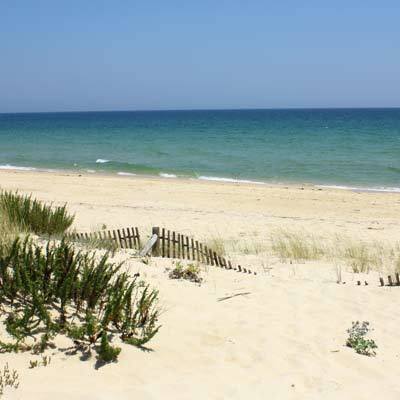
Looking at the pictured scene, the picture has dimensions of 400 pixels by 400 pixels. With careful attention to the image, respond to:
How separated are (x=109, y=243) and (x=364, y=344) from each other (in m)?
4.49

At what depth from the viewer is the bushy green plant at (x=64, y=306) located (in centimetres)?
470

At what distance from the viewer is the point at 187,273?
25.1ft

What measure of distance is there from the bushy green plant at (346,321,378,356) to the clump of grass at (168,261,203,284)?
2.41 metres

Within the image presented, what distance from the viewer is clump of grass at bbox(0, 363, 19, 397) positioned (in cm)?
402

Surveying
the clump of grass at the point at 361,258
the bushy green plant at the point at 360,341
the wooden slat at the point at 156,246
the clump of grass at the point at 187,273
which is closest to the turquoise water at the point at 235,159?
the clump of grass at the point at 361,258

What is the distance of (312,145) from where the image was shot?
4756 centimetres

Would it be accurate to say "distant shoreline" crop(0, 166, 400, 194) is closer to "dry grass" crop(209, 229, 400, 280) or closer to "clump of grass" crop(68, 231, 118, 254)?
"dry grass" crop(209, 229, 400, 280)

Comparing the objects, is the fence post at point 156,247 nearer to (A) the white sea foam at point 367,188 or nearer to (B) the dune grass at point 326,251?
(B) the dune grass at point 326,251

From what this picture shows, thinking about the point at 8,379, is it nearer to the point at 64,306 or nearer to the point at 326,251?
the point at 64,306

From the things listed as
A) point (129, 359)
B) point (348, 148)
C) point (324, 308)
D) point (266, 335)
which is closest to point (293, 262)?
point (324, 308)

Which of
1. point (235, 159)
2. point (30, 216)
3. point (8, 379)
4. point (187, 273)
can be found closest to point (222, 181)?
point (235, 159)

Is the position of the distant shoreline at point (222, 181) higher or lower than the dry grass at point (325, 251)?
lower

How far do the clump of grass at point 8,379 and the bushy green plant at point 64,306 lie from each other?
31 centimetres

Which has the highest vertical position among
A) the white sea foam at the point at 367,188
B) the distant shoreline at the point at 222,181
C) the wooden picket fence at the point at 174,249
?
the wooden picket fence at the point at 174,249
